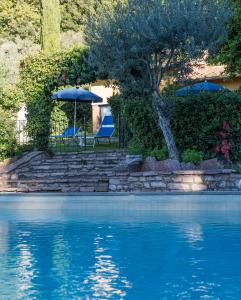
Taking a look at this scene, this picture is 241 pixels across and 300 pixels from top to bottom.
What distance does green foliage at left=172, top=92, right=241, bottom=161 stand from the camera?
15.8 metres

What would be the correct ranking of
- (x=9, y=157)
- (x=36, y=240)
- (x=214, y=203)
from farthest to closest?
(x=9, y=157), (x=214, y=203), (x=36, y=240)

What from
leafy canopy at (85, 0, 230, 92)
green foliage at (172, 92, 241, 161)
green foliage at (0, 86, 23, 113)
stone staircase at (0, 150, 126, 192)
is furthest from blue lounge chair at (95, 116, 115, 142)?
leafy canopy at (85, 0, 230, 92)

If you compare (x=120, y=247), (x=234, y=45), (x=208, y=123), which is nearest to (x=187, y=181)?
(x=208, y=123)

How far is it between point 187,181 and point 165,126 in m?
1.89

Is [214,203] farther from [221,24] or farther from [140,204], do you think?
[221,24]

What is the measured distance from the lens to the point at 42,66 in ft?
67.5

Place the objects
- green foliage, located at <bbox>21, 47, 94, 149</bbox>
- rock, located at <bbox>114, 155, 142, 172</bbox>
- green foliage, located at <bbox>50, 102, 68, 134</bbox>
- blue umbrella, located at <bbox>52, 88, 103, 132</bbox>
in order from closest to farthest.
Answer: rock, located at <bbox>114, 155, 142, 172</bbox>, green foliage, located at <bbox>21, 47, 94, 149</bbox>, blue umbrella, located at <bbox>52, 88, 103, 132</bbox>, green foliage, located at <bbox>50, 102, 68, 134</bbox>

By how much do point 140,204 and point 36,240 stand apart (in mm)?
3418

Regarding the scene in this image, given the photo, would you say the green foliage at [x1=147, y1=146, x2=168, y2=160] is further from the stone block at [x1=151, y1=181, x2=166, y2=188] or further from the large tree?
the stone block at [x1=151, y1=181, x2=166, y2=188]

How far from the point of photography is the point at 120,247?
9.38 metres

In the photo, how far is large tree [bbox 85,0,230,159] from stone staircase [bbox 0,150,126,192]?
2.12 metres

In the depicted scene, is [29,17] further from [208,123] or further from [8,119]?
[208,123]

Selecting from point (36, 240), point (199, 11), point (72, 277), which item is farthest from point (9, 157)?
point (72, 277)

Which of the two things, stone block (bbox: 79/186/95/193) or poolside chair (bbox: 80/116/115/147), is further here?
poolside chair (bbox: 80/116/115/147)
